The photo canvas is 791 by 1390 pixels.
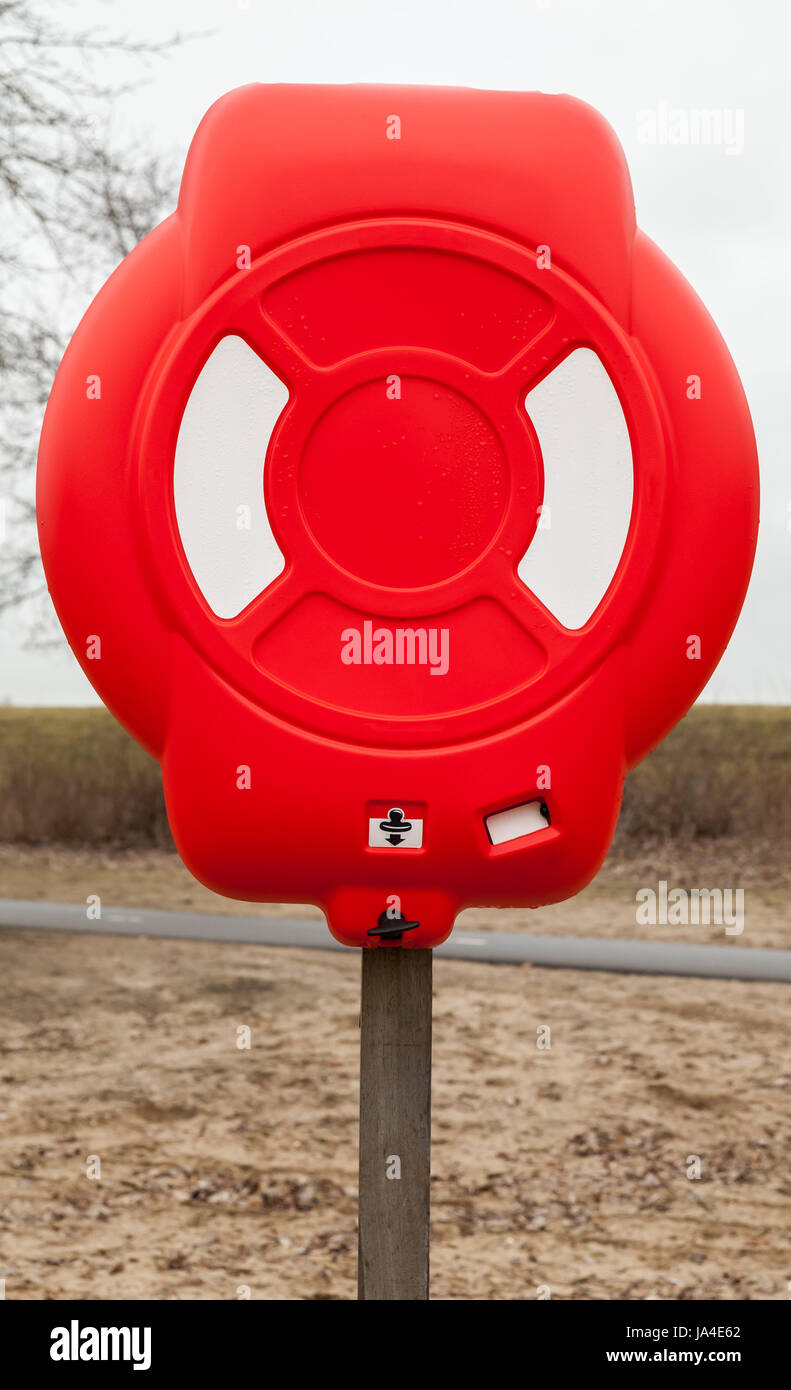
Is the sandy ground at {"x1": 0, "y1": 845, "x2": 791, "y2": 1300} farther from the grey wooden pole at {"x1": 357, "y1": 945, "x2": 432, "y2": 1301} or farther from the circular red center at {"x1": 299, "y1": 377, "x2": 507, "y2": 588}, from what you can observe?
the circular red center at {"x1": 299, "y1": 377, "x2": 507, "y2": 588}

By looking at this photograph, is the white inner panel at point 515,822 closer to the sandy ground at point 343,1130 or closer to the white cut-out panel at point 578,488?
the white cut-out panel at point 578,488

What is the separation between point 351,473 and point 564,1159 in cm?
309

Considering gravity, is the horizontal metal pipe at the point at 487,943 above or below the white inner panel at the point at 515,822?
below

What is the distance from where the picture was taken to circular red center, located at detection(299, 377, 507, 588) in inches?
71.8

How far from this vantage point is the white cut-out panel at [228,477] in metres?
1.83

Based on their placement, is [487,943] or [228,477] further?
[487,943]

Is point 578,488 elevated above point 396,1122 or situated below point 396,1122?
above

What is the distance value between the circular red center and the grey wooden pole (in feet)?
2.17

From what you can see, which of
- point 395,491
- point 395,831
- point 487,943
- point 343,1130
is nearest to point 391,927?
point 395,831

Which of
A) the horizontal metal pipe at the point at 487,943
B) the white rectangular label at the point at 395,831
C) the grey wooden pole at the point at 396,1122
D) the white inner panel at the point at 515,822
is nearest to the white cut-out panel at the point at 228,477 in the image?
the white rectangular label at the point at 395,831

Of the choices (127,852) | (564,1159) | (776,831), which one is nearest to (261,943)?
(564,1159)

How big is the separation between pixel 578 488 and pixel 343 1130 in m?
3.20

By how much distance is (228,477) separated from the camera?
72.4 inches

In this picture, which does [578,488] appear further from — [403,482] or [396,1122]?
[396,1122]
